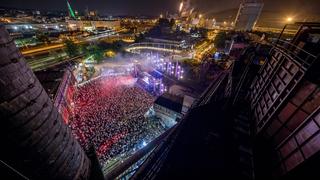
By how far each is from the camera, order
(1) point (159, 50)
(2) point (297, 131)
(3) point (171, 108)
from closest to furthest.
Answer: (2) point (297, 131) → (3) point (171, 108) → (1) point (159, 50)

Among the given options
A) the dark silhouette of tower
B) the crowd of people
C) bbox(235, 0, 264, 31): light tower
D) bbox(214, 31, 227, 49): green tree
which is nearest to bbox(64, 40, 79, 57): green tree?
the crowd of people

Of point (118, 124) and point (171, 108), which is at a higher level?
point (171, 108)

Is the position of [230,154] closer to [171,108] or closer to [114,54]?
[171,108]

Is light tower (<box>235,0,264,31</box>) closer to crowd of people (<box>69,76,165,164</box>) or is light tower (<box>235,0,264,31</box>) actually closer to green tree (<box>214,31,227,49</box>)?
green tree (<box>214,31,227,49</box>)

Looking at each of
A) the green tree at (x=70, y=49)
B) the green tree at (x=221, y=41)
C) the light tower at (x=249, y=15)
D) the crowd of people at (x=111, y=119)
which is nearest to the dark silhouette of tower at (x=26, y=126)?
the crowd of people at (x=111, y=119)

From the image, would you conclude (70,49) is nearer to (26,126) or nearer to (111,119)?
(111,119)

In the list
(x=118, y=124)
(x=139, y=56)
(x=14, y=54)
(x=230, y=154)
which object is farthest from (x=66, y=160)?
(x=139, y=56)

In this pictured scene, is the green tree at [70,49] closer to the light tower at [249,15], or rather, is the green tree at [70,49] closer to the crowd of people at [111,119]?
the crowd of people at [111,119]
